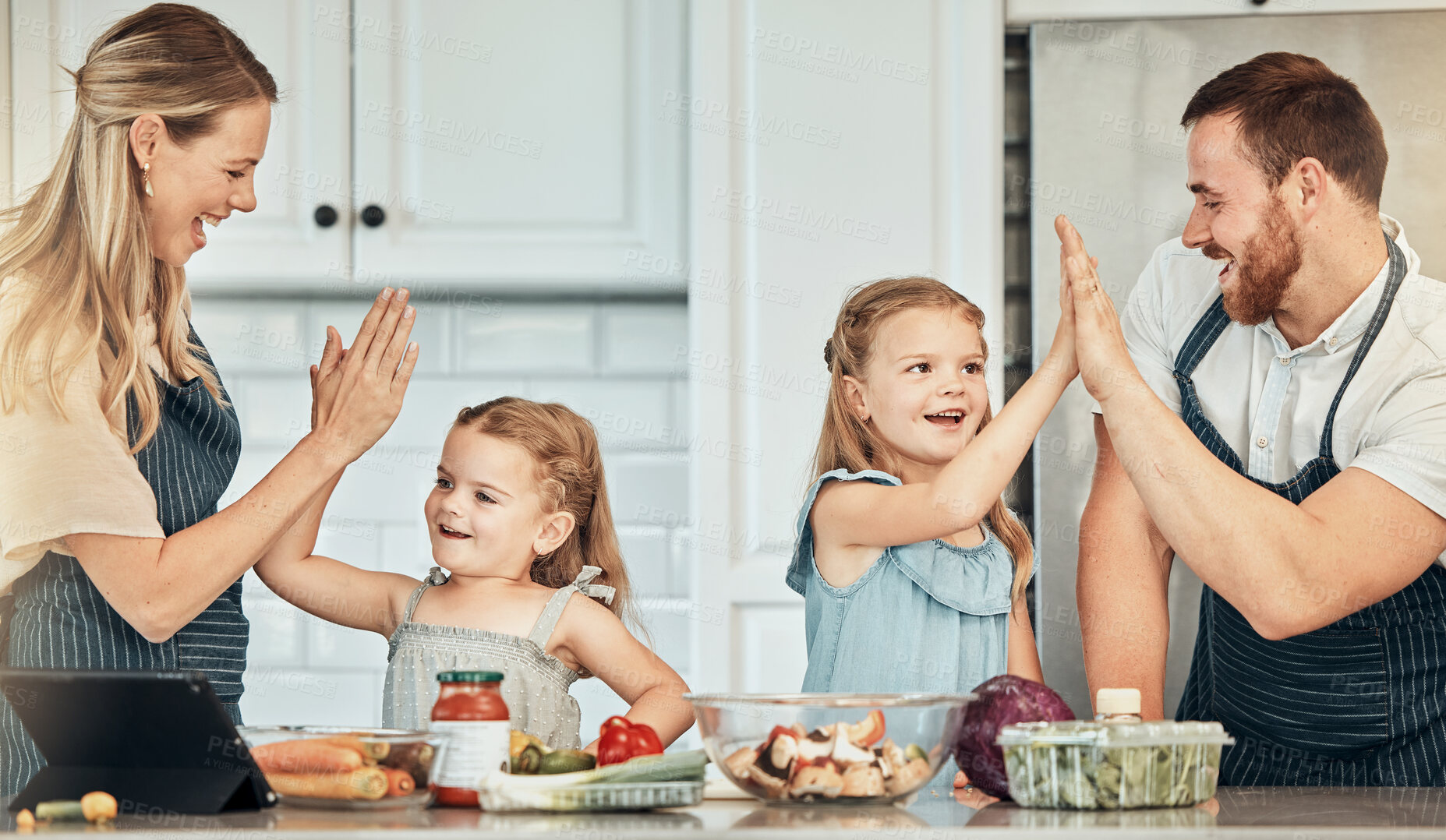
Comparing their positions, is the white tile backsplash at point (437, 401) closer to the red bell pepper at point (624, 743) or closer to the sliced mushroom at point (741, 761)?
the red bell pepper at point (624, 743)

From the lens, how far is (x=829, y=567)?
175 cm

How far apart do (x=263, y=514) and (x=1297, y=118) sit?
1432mm

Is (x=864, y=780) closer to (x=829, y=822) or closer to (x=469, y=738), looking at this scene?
(x=829, y=822)

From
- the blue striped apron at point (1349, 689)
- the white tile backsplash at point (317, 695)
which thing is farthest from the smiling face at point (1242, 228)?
the white tile backsplash at point (317, 695)

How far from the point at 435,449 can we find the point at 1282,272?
179 centimetres

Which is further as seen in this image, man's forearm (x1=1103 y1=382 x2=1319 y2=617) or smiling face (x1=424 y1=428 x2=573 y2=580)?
smiling face (x1=424 y1=428 x2=573 y2=580)

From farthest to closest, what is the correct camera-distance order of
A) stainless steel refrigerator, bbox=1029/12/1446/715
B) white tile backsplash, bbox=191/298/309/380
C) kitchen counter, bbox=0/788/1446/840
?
white tile backsplash, bbox=191/298/309/380 < stainless steel refrigerator, bbox=1029/12/1446/715 < kitchen counter, bbox=0/788/1446/840

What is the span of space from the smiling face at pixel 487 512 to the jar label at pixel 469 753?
0.64 meters

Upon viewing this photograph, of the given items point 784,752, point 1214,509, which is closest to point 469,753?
point 784,752

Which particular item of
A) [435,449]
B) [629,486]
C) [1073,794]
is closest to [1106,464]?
[1073,794]

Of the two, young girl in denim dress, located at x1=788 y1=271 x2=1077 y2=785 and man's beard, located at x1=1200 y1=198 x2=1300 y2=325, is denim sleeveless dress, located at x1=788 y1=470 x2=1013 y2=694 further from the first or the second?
man's beard, located at x1=1200 y1=198 x2=1300 y2=325

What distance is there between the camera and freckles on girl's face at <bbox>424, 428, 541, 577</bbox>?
170 centimetres

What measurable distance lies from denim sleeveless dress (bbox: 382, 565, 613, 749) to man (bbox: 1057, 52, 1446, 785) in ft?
2.41

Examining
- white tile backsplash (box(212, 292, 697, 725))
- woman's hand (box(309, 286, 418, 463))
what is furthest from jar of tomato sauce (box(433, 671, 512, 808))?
white tile backsplash (box(212, 292, 697, 725))
